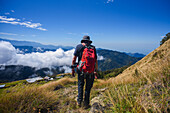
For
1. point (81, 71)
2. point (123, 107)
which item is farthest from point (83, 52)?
point (123, 107)

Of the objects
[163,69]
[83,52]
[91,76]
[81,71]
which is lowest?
[91,76]

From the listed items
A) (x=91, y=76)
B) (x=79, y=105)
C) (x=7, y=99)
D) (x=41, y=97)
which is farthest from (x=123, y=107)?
(x=7, y=99)

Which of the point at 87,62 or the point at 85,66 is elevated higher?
the point at 87,62

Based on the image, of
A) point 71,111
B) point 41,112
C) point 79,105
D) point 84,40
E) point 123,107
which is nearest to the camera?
point 123,107

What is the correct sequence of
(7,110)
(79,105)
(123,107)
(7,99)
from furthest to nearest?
1. (79,105)
2. (7,99)
3. (7,110)
4. (123,107)

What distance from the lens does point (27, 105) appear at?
277 cm

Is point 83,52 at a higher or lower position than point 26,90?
higher

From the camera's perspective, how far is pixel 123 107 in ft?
5.06

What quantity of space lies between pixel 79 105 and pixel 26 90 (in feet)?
7.23

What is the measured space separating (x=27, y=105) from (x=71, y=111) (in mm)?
1507

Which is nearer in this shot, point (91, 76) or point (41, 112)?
point (41, 112)

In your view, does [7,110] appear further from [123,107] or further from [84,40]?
[84,40]

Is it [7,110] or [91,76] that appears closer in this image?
[7,110]

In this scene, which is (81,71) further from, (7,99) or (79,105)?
(7,99)
